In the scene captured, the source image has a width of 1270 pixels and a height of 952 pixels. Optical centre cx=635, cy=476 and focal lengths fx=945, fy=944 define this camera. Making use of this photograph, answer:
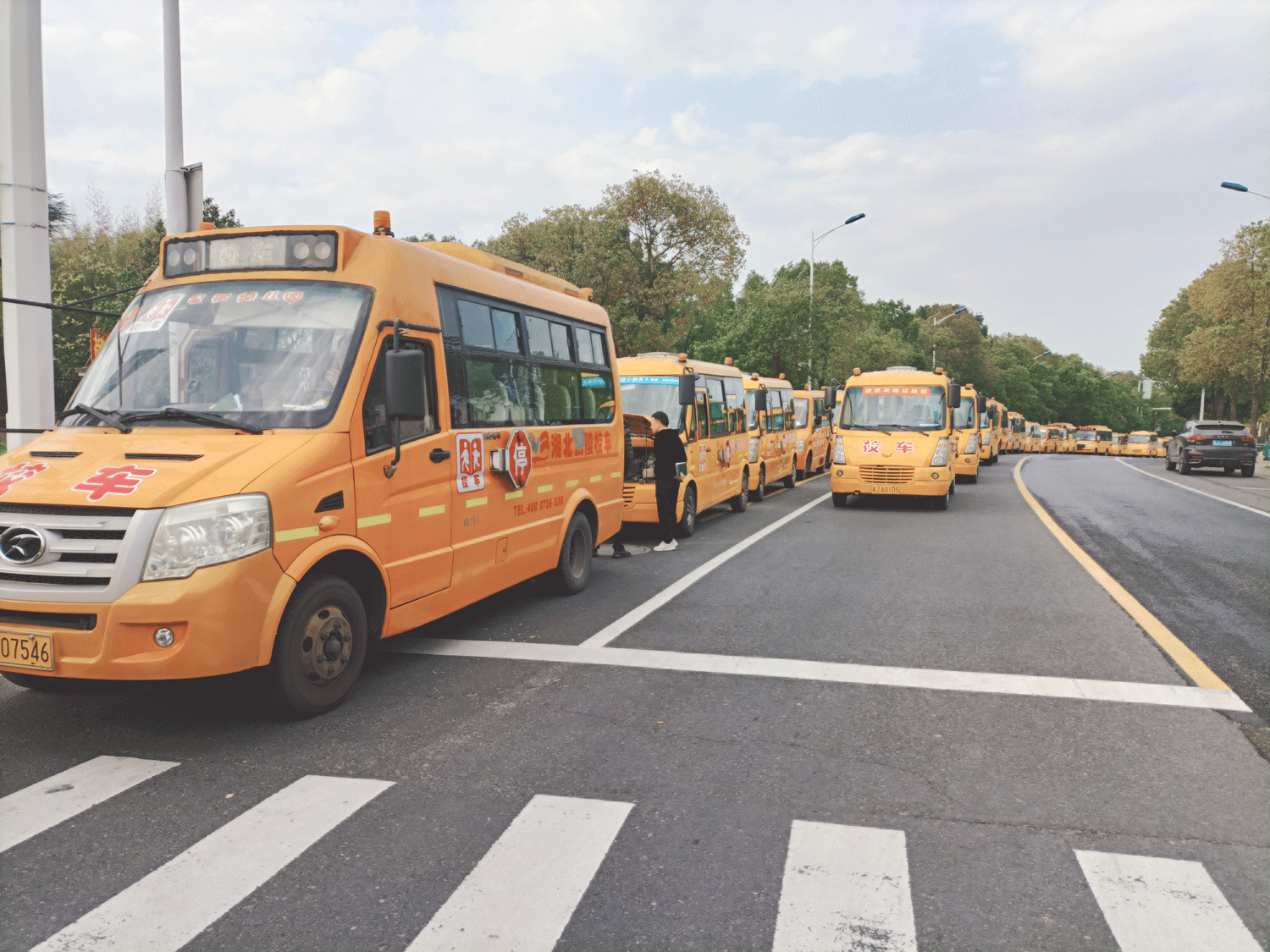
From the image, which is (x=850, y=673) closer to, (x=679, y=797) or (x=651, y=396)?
(x=679, y=797)

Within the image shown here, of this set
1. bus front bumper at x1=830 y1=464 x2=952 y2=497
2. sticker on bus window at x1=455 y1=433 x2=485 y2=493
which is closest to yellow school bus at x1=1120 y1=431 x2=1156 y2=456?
bus front bumper at x1=830 y1=464 x2=952 y2=497

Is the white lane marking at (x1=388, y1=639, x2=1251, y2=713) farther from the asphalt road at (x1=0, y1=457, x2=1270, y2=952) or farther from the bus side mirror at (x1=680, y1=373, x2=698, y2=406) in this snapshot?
the bus side mirror at (x1=680, y1=373, x2=698, y2=406)

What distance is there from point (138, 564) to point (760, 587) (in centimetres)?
570

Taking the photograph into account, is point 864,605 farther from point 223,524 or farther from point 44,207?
point 44,207

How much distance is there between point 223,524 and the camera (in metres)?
4.46

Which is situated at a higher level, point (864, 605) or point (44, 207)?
point (44, 207)

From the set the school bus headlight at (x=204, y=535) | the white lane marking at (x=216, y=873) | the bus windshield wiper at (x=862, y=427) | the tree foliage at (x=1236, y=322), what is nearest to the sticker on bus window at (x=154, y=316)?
the school bus headlight at (x=204, y=535)

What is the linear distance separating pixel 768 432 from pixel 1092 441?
178ft

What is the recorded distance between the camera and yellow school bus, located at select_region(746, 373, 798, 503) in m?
17.6

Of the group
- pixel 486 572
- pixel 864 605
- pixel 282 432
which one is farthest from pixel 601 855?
pixel 864 605

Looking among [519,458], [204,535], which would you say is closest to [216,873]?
[204,535]

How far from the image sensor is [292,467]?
15.8 ft

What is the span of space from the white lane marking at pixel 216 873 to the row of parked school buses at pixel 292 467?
0.88 metres

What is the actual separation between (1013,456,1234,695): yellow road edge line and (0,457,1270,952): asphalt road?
104mm
